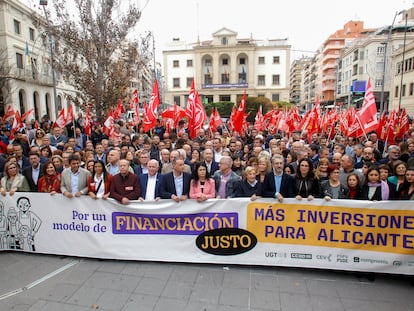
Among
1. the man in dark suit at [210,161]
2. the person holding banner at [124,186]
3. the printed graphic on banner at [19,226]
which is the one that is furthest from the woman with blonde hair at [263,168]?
the printed graphic on banner at [19,226]

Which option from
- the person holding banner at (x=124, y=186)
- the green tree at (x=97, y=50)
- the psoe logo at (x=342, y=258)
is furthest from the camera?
the green tree at (x=97, y=50)

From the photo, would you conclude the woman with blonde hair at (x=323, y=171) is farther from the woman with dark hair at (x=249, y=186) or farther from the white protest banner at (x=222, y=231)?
the woman with dark hair at (x=249, y=186)

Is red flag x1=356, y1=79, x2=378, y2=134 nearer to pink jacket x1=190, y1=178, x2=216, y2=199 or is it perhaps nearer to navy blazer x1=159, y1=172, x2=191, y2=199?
pink jacket x1=190, y1=178, x2=216, y2=199

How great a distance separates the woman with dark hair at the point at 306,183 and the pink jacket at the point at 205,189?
3.97 ft

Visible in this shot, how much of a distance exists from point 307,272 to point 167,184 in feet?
7.76

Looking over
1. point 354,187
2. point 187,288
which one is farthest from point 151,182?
point 354,187

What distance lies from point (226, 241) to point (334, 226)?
4.82 ft

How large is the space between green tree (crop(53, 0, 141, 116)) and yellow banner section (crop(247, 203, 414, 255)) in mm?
11335

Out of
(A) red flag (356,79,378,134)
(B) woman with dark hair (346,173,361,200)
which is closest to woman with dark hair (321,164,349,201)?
(B) woman with dark hair (346,173,361,200)

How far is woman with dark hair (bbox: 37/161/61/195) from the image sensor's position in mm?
5093

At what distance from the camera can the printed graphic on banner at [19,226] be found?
479 cm

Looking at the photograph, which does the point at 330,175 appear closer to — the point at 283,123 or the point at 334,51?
the point at 283,123

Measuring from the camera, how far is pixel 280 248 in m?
4.28

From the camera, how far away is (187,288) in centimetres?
390
